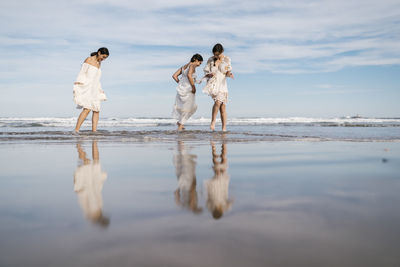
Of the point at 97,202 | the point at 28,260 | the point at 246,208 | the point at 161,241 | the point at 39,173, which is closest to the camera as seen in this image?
the point at 28,260

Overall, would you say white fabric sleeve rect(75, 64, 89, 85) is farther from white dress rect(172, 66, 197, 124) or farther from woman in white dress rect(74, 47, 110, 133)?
white dress rect(172, 66, 197, 124)

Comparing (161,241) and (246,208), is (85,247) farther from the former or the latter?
(246,208)

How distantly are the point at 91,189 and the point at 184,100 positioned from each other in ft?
23.2

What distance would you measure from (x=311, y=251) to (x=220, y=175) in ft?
4.10

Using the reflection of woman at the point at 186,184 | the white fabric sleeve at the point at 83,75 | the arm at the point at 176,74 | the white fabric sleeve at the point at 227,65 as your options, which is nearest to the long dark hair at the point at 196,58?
the arm at the point at 176,74

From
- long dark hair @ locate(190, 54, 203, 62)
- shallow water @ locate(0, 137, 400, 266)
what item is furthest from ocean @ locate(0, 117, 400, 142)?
shallow water @ locate(0, 137, 400, 266)

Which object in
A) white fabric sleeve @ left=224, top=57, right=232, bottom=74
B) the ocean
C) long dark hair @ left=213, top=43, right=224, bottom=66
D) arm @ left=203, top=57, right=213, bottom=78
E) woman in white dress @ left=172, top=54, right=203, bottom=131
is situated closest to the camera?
the ocean

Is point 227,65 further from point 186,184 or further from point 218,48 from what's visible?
point 186,184

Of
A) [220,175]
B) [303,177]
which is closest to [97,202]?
[220,175]

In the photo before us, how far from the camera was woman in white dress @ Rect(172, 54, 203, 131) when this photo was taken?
833cm

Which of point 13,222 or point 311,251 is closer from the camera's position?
point 311,251

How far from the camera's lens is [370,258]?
0.97 metres

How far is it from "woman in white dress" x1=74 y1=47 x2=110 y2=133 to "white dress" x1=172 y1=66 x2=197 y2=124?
1.89 meters

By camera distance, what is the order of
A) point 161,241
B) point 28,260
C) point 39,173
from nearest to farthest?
1. point 28,260
2. point 161,241
3. point 39,173
